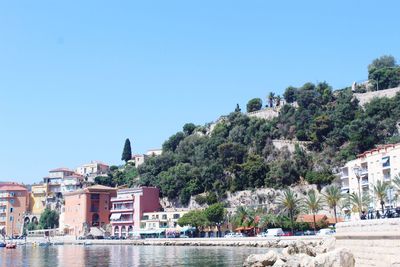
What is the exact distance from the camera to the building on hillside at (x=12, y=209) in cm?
12888

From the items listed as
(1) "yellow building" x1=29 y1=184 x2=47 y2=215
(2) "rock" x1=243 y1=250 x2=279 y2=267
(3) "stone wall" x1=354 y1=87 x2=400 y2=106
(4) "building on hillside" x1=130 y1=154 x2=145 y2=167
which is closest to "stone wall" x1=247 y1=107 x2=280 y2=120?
(3) "stone wall" x1=354 y1=87 x2=400 y2=106

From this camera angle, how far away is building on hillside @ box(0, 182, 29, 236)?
128875 millimetres

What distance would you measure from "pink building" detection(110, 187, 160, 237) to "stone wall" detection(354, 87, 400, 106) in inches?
1664

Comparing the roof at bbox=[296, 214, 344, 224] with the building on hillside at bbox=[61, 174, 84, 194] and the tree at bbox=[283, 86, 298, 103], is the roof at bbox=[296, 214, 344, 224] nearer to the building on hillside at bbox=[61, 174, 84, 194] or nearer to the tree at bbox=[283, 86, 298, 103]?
the tree at bbox=[283, 86, 298, 103]

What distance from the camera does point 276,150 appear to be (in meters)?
92.9

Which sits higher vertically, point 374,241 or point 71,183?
point 71,183

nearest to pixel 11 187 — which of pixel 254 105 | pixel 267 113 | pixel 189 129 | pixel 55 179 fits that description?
pixel 55 179

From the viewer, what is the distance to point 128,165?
131 m

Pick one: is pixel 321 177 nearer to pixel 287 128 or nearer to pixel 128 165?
pixel 287 128

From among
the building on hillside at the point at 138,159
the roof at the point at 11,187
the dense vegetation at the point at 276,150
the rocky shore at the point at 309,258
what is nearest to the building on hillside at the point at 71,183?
the roof at the point at 11,187

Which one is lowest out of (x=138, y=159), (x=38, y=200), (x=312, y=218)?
(x=312, y=218)

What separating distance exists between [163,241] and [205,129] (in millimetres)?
38180

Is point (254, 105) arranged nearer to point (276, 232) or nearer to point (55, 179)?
point (276, 232)

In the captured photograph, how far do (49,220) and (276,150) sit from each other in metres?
60.9
